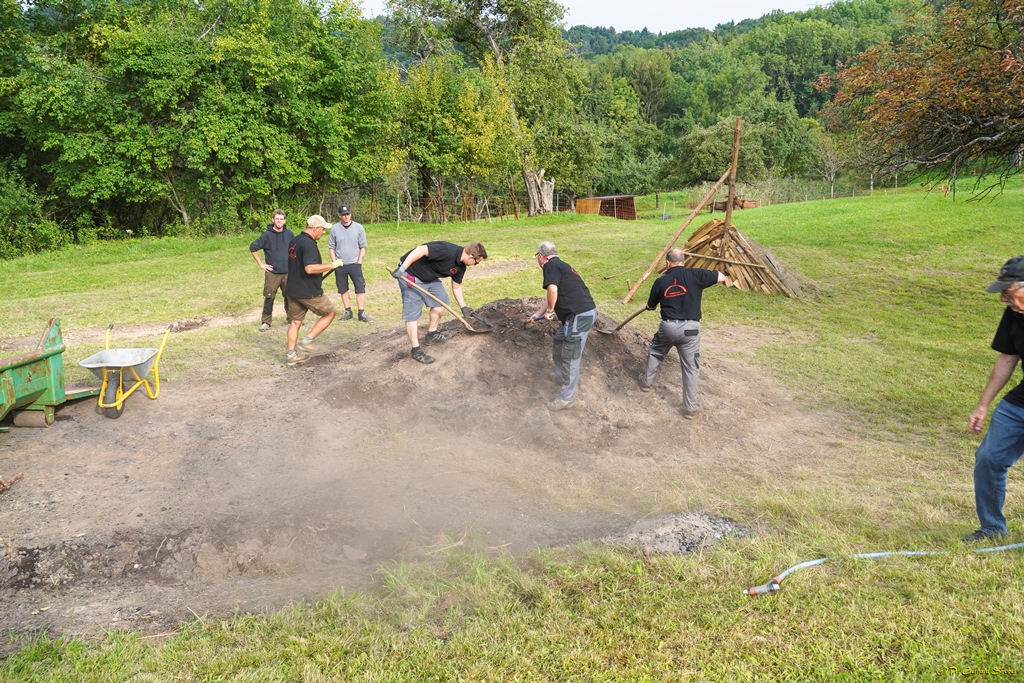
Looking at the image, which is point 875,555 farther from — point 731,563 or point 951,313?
point 951,313

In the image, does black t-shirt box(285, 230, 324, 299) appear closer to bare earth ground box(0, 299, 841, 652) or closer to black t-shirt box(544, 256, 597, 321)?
bare earth ground box(0, 299, 841, 652)

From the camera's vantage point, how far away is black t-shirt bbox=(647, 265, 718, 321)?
23.8 ft

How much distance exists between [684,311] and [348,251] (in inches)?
249

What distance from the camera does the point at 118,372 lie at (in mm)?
7336

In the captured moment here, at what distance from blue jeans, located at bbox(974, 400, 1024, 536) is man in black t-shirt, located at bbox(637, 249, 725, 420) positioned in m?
3.17

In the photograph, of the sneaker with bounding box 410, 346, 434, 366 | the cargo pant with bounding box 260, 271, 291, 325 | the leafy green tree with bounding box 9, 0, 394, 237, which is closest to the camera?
the sneaker with bounding box 410, 346, 434, 366

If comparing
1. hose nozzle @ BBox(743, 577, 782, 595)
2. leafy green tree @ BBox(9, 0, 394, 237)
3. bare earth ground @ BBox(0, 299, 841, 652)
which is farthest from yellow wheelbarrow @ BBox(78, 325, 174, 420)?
leafy green tree @ BBox(9, 0, 394, 237)

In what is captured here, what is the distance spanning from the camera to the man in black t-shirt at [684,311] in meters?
7.27

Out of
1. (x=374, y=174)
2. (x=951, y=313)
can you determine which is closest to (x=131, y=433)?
(x=951, y=313)

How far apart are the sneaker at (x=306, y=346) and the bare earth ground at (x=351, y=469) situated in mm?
682

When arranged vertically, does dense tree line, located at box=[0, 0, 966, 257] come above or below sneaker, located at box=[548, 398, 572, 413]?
above

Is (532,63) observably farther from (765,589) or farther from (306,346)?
(765,589)

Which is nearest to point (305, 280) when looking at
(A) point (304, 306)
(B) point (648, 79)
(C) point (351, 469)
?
(A) point (304, 306)

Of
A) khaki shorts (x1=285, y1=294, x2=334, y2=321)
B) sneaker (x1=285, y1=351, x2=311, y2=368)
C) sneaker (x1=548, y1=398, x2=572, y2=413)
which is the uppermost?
khaki shorts (x1=285, y1=294, x2=334, y2=321)
